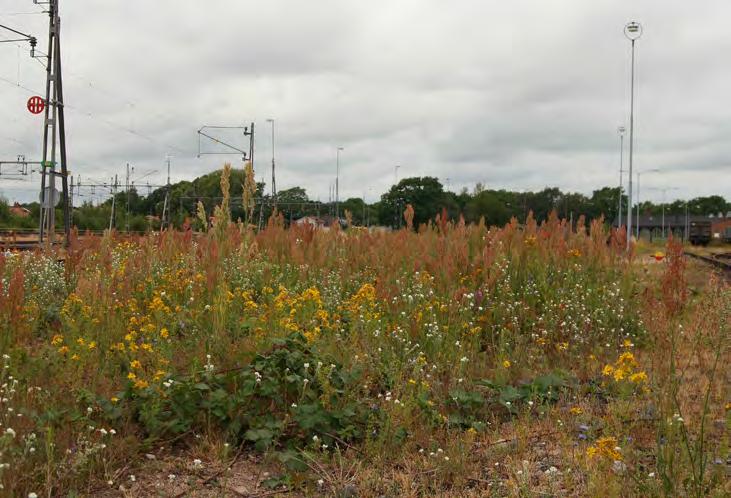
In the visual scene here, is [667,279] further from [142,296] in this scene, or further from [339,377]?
[142,296]

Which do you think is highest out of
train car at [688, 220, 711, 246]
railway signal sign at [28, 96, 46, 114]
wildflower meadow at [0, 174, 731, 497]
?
railway signal sign at [28, 96, 46, 114]

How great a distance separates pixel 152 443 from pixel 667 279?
421cm

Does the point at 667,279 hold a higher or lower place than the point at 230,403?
higher

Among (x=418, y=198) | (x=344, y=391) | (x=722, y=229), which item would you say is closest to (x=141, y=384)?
(x=344, y=391)

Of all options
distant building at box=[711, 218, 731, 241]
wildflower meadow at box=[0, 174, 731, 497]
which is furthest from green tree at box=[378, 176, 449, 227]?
wildflower meadow at box=[0, 174, 731, 497]

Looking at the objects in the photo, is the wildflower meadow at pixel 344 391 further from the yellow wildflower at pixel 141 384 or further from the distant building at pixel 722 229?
the distant building at pixel 722 229

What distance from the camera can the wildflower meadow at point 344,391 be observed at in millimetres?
2963

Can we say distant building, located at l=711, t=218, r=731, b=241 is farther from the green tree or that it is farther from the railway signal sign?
the railway signal sign

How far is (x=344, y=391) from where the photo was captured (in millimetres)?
3660

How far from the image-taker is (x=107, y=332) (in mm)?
4477

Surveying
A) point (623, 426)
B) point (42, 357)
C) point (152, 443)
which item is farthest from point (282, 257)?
point (623, 426)

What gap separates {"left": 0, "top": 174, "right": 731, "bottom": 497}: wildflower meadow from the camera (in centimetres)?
296

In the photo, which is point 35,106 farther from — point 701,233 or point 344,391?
point 701,233

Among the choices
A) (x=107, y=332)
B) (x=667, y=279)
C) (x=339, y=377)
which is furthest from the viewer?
(x=667, y=279)
